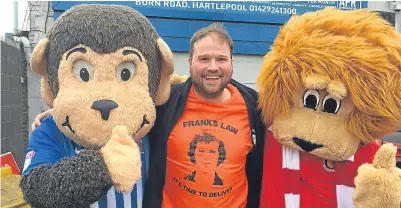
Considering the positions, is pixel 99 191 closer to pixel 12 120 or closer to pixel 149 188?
pixel 149 188

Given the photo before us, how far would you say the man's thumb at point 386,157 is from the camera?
1.96 meters

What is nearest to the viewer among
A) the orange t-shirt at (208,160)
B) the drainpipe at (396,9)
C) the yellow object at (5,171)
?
the orange t-shirt at (208,160)

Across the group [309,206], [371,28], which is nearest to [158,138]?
[309,206]

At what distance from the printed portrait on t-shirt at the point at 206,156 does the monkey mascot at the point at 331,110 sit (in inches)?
11.1

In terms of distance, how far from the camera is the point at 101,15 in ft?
6.83

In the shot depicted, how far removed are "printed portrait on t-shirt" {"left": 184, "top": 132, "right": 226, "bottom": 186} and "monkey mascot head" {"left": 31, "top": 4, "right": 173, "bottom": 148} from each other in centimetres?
48

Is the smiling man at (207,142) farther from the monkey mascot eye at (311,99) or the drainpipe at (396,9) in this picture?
the drainpipe at (396,9)

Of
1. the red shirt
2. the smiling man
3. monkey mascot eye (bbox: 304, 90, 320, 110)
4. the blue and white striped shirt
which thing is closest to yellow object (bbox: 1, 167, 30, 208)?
the blue and white striped shirt

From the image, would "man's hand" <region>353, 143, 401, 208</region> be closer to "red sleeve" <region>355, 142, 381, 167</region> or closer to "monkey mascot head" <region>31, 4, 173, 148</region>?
"red sleeve" <region>355, 142, 381, 167</region>

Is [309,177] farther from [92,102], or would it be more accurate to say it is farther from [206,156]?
[92,102]

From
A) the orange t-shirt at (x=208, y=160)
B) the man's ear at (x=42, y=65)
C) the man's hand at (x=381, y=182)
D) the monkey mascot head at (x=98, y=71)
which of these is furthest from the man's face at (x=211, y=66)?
the man's hand at (x=381, y=182)

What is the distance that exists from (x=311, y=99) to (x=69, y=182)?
132 cm

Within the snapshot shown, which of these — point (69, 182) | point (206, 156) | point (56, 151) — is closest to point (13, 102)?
point (56, 151)

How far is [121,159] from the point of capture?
5.86ft
